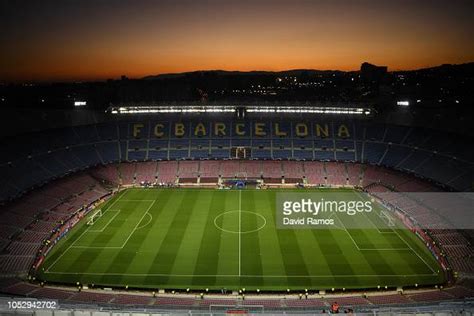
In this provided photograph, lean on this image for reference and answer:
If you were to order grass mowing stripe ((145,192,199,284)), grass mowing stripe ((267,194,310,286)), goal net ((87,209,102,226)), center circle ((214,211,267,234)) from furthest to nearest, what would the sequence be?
goal net ((87,209,102,226)) → center circle ((214,211,267,234)) → grass mowing stripe ((145,192,199,284)) → grass mowing stripe ((267,194,310,286))

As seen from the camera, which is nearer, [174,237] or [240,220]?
[174,237]

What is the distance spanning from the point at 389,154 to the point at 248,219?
29.4 m

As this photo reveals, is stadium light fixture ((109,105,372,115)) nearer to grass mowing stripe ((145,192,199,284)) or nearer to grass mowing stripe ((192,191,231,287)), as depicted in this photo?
→ grass mowing stripe ((145,192,199,284))

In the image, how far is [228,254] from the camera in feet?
122

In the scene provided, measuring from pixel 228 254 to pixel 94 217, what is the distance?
62.0ft

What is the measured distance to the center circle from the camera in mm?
42969

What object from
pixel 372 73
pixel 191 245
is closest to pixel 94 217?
pixel 191 245

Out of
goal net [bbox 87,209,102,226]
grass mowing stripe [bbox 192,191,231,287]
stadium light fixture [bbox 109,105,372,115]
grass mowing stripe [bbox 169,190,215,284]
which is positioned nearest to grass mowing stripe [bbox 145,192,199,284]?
grass mowing stripe [bbox 169,190,215,284]

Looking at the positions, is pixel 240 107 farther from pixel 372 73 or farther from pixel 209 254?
pixel 372 73

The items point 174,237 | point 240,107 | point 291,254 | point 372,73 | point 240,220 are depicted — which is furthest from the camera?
point 372,73

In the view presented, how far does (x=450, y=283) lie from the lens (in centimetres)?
3206

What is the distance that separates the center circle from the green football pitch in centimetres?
11

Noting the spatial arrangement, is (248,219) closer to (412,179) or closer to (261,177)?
(261,177)

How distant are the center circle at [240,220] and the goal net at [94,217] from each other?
13839mm
